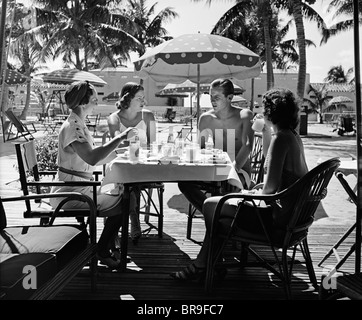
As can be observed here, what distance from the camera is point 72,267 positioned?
2480 mm

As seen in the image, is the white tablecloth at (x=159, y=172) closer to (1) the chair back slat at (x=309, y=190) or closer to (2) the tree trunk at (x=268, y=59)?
(1) the chair back slat at (x=309, y=190)

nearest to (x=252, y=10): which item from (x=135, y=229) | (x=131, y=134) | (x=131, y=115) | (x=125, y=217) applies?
(x=131, y=115)

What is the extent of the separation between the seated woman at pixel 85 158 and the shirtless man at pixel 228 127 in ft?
4.73

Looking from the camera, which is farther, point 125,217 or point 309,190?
point 125,217

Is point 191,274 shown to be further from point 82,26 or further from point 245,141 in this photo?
point 82,26

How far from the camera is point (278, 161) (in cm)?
283

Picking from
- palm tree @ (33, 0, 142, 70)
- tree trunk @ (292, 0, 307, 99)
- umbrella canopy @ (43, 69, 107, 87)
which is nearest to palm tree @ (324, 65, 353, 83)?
palm tree @ (33, 0, 142, 70)

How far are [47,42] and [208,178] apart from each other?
24.1 meters

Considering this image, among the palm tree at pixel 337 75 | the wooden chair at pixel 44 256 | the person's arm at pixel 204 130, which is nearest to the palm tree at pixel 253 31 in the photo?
the person's arm at pixel 204 130

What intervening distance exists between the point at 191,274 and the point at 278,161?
3.29 ft

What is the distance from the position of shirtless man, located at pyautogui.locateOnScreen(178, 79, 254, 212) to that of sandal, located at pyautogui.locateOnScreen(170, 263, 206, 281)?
57.2 inches

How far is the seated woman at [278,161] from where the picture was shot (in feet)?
9.32
